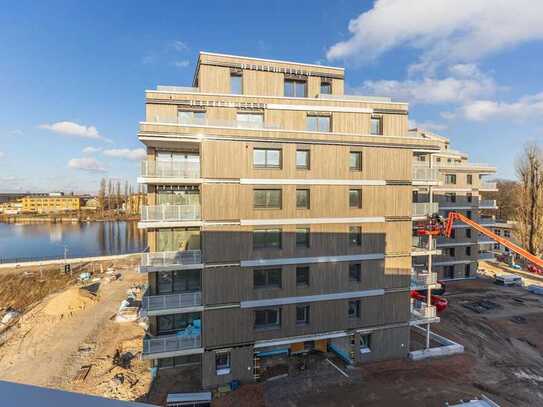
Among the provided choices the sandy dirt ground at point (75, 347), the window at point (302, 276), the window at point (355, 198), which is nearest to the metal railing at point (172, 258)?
the window at point (302, 276)

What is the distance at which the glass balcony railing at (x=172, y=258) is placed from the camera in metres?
17.0

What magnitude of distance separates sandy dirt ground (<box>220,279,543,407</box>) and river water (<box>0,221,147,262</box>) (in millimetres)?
53995

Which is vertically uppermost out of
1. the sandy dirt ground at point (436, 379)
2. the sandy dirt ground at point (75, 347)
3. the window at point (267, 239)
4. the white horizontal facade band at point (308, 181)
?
the white horizontal facade band at point (308, 181)

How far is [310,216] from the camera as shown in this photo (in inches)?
734

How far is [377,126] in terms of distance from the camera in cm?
2073

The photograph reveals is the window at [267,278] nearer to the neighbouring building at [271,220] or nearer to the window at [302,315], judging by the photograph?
the neighbouring building at [271,220]

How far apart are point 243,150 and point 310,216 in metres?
5.76

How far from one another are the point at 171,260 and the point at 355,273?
11830 mm

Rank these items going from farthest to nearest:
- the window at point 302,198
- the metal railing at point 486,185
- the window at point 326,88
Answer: the metal railing at point 486,185
the window at point 326,88
the window at point 302,198

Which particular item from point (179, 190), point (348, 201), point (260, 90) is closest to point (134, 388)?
point (179, 190)

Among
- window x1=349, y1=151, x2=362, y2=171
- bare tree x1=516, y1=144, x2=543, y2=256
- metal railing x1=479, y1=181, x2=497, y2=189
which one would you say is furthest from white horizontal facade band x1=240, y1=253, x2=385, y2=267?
bare tree x1=516, y1=144, x2=543, y2=256

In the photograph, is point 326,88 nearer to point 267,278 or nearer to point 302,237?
point 302,237

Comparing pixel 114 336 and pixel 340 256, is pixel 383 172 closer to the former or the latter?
pixel 340 256

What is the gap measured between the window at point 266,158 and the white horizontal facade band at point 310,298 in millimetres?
8179
